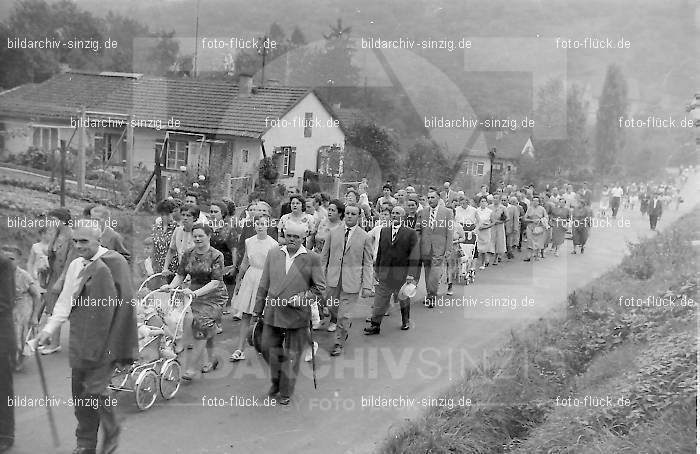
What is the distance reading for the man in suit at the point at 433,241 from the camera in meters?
9.70

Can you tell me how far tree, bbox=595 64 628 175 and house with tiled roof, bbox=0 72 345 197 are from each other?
570 cm

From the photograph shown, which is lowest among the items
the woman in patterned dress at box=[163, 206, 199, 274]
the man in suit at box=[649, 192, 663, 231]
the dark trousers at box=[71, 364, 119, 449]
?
the dark trousers at box=[71, 364, 119, 449]

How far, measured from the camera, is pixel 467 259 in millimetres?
11578

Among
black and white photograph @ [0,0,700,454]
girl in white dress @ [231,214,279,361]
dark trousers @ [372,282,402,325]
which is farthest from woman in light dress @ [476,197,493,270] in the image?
girl in white dress @ [231,214,279,361]

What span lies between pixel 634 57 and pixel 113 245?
794 cm

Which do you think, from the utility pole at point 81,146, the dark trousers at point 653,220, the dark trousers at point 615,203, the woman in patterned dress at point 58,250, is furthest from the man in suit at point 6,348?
the dark trousers at point 653,220

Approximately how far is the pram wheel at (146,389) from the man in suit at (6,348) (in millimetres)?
927

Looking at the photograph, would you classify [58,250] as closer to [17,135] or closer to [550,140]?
[17,135]

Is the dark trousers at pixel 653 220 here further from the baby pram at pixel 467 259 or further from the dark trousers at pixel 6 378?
the dark trousers at pixel 6 378

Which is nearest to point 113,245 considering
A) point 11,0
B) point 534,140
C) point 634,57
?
point 11,0

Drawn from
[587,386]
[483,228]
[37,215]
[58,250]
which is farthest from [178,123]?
[587,386]

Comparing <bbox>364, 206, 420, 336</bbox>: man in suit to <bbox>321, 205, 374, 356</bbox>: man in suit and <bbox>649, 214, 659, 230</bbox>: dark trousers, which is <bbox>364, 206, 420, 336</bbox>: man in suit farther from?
<bbox>649, 214, 659, 230</bbox>: dark trousers

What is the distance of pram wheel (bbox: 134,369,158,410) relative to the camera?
219 inches

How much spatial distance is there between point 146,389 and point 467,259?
6979 millimetres
